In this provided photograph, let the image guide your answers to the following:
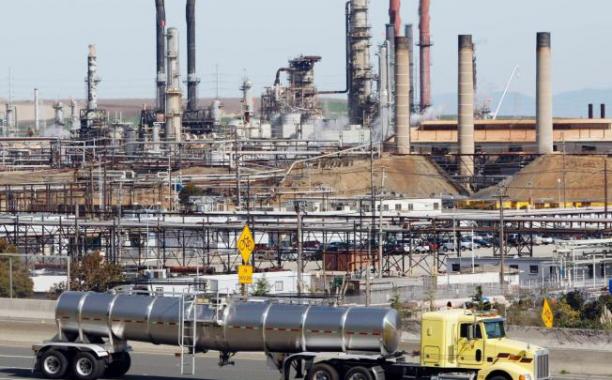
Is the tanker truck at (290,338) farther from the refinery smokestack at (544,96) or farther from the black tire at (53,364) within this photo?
the refinery smokestack at (544,96)

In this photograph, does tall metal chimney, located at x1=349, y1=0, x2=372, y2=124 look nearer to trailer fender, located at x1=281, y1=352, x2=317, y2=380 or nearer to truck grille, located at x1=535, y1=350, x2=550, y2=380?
trailer fender, located at x1=281, y1=352, x2=317, y2=380

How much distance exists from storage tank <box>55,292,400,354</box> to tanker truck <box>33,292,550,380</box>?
2cm

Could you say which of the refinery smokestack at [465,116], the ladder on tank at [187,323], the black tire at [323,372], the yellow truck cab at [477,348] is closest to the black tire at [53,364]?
the ladder on tank at [187,323]

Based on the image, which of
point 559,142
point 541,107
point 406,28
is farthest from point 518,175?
point 406,28

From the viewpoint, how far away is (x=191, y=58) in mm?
150500

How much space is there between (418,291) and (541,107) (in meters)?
72.6

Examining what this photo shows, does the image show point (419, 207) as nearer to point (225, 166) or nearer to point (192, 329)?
point (225, 166)

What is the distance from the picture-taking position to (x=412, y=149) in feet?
436

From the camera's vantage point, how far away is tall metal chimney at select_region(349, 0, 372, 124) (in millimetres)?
136875

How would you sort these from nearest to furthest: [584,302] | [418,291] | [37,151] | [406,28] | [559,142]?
[584,302] → [418,291] → [559,142] → [37,151] → [406,28]

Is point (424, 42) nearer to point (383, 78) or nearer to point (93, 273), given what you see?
point (383, 78)

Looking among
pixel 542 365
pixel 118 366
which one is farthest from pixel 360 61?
pixel 542 365

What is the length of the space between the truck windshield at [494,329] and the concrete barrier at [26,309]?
48.3 feet

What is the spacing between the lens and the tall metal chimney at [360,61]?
449 feet
